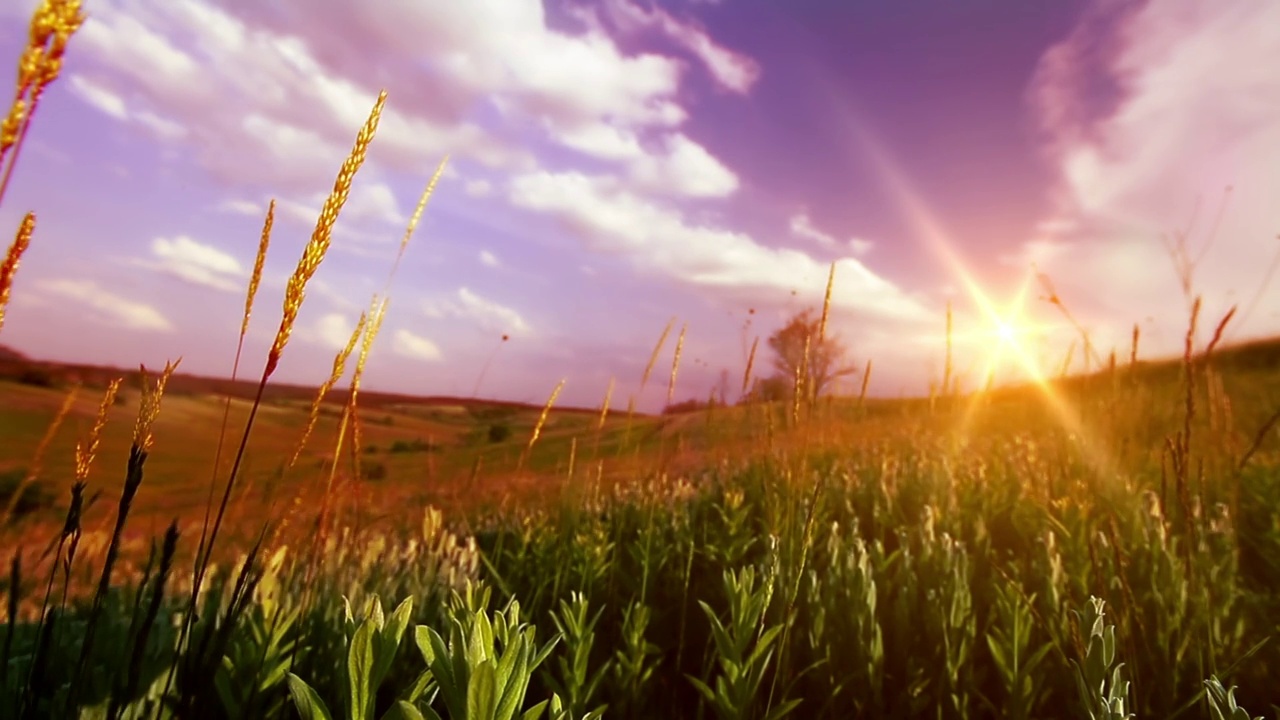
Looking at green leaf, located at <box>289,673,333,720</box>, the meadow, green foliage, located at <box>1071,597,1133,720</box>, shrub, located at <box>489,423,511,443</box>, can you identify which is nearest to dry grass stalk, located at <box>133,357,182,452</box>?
the meadow

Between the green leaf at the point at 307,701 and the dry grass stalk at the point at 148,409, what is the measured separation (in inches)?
23.0

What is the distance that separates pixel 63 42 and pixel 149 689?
1487 millimetres

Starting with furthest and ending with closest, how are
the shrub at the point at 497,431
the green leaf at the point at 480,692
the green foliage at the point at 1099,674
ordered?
the shrub at the point at 497,431 → the green foliage at the point at 1099,674 → the green leaf at the point at 480,692

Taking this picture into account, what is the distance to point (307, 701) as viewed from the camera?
98 cm

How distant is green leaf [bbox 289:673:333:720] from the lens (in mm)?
962

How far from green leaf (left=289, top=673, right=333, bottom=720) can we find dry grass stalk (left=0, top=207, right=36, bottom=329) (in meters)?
0.76

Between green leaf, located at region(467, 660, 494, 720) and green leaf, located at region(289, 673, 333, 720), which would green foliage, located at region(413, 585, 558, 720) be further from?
green leaf, located at region(289, 673, 333, 720)

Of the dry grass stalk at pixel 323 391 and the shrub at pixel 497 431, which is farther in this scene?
the shrub at pixel 497 431

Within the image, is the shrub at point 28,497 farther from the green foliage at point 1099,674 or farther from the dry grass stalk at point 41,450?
the green foliage at point 1099,674

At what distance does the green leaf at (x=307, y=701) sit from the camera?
96cm

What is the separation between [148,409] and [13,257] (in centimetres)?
35

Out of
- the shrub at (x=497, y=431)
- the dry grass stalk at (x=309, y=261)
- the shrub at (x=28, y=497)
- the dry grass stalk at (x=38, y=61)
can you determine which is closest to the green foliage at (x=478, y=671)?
the dry grass stalk at (x=309, y=261)

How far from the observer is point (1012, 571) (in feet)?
10.4

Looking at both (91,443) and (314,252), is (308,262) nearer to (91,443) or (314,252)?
(314,252)
